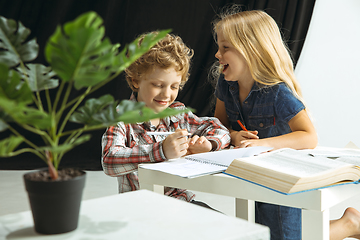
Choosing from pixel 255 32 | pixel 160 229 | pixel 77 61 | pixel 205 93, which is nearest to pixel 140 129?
pixel 255 32

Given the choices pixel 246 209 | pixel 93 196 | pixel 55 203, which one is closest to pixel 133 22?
pixel 93 196

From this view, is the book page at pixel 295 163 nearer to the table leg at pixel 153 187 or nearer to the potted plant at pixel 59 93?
the table leg at pixel 153 187

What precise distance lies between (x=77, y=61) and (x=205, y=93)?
10.4ft

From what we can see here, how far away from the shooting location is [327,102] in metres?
3.13

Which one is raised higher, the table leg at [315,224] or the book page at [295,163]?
the book page at [295,163]

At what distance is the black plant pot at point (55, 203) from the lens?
17.6 inches

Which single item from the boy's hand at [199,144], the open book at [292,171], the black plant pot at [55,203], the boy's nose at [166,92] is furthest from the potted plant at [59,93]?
the boy's nose at [166,92]

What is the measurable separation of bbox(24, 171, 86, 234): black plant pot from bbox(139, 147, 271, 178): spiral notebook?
12.3 inches

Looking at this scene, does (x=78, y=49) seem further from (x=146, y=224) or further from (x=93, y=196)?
(x=93, y=196)

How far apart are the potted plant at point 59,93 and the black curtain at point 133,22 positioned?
113 inches

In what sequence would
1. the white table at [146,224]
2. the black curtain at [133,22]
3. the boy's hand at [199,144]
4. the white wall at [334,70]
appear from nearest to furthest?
the white table at [146,224]
the boy's hand at [199,144]
the white wall at [334,70]
the black curtain at [133,22]

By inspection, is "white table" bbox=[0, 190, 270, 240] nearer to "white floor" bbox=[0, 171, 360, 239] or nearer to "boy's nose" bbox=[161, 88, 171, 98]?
"boy's nose" bbox=[161, 88, 171, 98]

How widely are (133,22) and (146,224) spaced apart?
10.2 feet

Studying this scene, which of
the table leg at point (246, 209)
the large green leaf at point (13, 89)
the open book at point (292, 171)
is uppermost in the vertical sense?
the large green leaf at point (13, 89)
